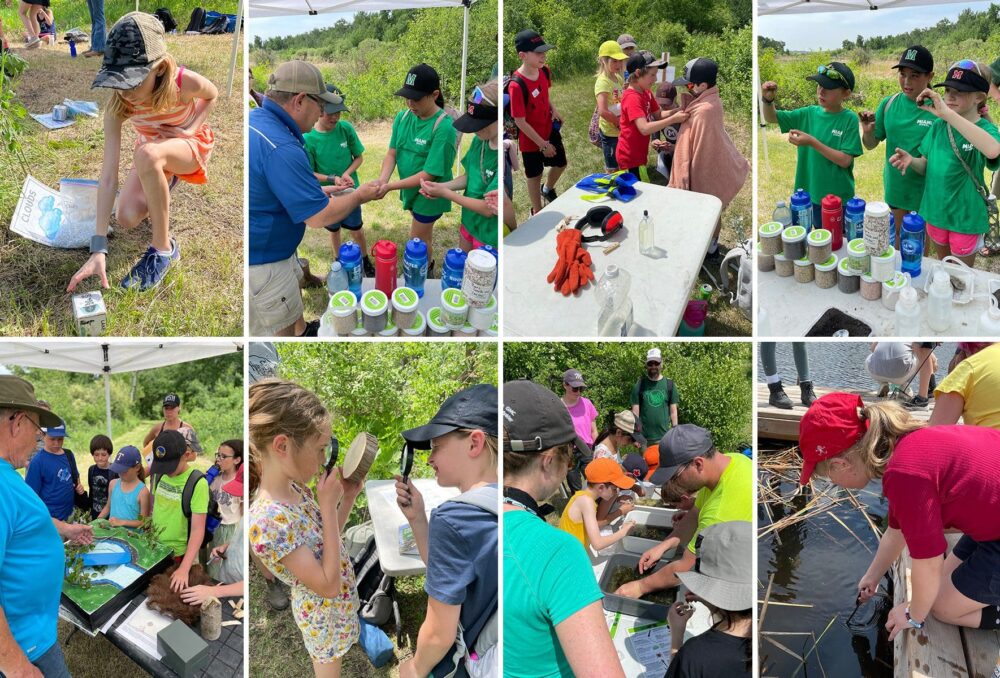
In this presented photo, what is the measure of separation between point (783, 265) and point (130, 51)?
10.1ft

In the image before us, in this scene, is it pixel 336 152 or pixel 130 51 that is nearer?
pixel 130 51

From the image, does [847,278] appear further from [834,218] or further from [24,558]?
[24,558]

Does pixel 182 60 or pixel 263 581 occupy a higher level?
pixel 182 60

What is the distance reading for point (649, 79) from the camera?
507 cm

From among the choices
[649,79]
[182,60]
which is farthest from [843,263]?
[182,60]

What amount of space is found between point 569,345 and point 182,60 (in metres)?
3.66

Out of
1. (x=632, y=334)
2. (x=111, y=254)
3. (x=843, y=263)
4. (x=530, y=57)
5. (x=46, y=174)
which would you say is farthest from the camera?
(x=530, y=57)

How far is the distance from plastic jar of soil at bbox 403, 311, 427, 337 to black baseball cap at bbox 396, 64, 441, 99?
5.43 feet

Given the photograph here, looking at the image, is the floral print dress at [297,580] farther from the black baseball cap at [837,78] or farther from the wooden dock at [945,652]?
the black baseball cap at [837,78]

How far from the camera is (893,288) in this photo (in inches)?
137

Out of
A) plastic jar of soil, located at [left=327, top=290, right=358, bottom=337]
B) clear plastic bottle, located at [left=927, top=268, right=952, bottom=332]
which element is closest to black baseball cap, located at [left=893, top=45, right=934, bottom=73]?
clear plastic bottle, located at [left=927, top=268, right=952, bottom=332]

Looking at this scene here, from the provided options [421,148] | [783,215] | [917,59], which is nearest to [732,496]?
[783,215]

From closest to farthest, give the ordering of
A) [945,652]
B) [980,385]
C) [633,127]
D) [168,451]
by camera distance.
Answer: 1. [945,652]
2. [980,385]
3. [168,451]
4. [633,127]

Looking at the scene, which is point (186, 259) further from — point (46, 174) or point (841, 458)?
point (841, 458)
